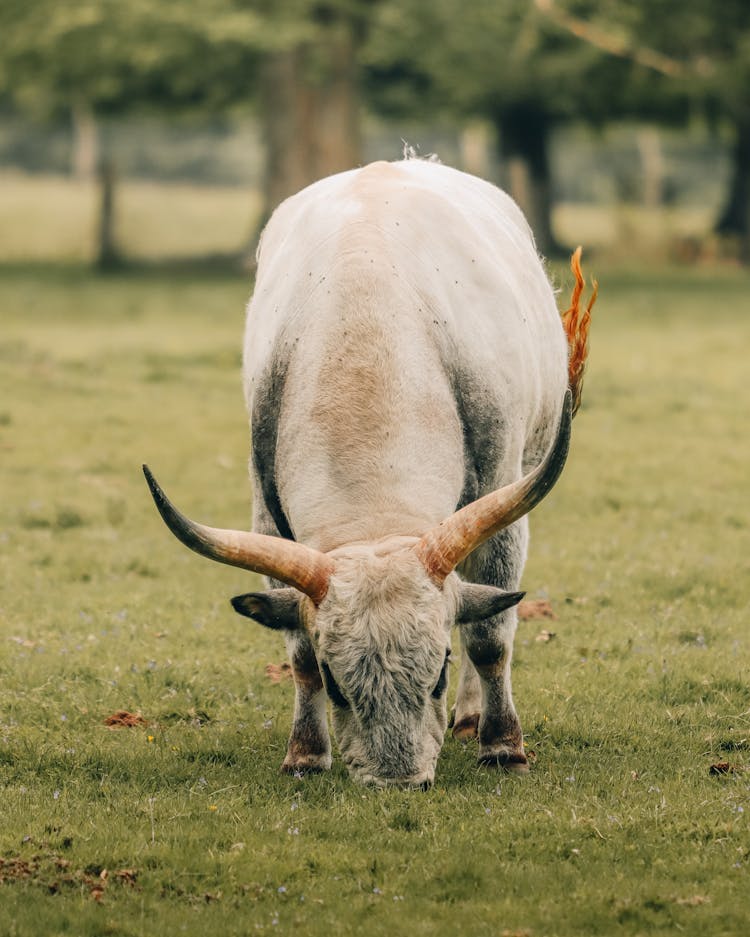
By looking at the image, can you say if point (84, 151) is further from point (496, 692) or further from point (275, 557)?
point (275, 557)

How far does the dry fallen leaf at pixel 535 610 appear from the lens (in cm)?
1012

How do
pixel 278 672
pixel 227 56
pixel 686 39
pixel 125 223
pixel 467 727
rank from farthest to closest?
pixel 125 223 → pixel 686 39 → pixel 227 56 → pixel 278 672 → pixel 467 727

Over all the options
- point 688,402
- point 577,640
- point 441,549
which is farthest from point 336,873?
point 688,402

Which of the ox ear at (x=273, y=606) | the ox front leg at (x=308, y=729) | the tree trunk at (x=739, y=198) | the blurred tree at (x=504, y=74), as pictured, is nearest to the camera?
the ox ear at (x=273, y=606)

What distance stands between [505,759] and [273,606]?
1.50 metres

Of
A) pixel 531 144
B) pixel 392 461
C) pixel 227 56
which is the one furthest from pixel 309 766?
pixel 531 144

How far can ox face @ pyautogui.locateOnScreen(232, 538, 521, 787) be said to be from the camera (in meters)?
6.27

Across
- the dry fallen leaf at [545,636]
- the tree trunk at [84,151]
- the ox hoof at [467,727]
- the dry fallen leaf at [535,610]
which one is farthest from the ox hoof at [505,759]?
the tree trunk at [84,151]

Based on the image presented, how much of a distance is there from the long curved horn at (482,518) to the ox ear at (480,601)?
0.29m

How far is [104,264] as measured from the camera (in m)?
34.9

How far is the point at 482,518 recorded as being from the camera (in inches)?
253

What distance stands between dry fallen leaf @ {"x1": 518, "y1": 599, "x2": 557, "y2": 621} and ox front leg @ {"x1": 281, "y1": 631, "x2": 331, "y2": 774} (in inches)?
114

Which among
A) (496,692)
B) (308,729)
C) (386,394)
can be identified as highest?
(386,394)

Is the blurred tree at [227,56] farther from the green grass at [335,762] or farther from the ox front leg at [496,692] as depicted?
the ox front leg at [496,692]
